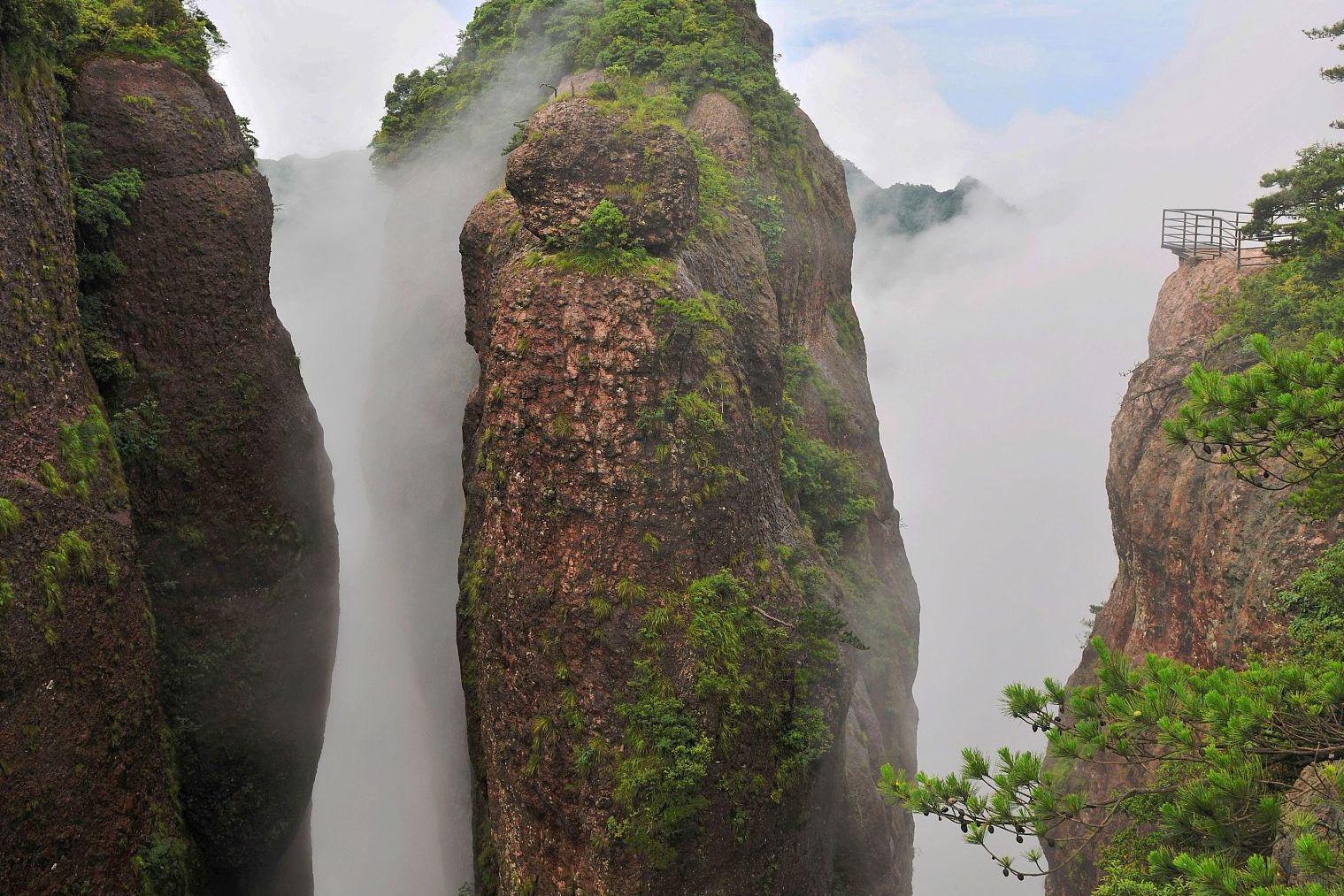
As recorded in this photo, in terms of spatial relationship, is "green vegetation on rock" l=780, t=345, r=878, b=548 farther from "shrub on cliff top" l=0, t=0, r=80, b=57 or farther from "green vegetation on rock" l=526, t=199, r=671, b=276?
"shrub on cliff top" l=0, t=0, r=80, b=57

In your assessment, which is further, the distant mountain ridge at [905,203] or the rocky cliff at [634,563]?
the distant mountain ridge at [905,203]

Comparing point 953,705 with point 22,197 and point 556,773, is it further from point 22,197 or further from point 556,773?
point 22,197

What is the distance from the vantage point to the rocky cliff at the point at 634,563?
15.9m

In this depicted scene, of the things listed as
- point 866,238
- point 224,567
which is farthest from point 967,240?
point 224,567

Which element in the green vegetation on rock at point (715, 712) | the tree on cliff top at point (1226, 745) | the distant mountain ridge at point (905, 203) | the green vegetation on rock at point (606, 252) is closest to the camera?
the tree on cliff top at point (1226, 745)

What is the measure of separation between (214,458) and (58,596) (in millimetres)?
6429

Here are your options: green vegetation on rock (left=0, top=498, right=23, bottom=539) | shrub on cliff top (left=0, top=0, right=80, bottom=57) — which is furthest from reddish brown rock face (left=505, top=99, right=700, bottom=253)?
green vegetation on rock (left=0, top=498, right=23, bottom=539)

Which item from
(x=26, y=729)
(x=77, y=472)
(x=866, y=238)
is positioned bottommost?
(x=26, y=729)

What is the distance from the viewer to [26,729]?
13469 millimetres

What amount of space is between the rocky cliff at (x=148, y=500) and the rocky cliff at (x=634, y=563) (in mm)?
5129

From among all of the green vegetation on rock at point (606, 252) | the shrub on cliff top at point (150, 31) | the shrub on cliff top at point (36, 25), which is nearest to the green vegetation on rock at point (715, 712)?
the green vegetation on rock at point (606, 252)

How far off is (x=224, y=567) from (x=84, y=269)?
22.7 feet

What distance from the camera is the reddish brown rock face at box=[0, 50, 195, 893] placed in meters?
13.5

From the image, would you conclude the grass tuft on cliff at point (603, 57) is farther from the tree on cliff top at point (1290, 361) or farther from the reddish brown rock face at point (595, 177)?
the tree on cliff top at point (1290, 361)
